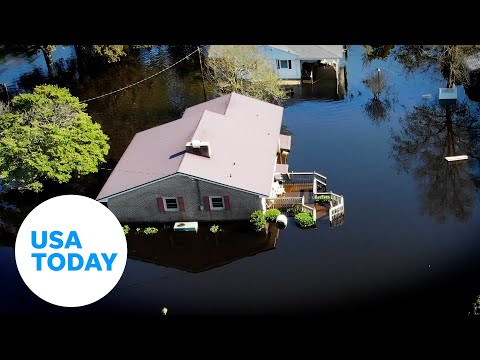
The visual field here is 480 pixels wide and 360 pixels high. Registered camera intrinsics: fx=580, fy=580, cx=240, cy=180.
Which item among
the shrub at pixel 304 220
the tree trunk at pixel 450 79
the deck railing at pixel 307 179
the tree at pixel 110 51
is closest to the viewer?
the shrub at pixel 304 220

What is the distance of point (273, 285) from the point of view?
22.9 meters

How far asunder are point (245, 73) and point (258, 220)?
1583 centimetres

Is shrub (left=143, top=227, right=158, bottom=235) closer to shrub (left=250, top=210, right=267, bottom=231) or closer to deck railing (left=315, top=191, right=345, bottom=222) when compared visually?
shrub (left=250, top=210, right=267, bottom=231)

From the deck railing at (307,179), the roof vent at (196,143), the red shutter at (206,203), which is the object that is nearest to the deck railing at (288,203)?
the deck railing at (307,179)

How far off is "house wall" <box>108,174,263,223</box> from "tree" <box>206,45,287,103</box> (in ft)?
43.0

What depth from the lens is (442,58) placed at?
122ft

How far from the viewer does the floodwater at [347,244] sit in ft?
72.9

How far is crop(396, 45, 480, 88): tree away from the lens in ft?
120

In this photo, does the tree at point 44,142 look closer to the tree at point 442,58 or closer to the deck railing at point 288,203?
the deck railing at point 288,203

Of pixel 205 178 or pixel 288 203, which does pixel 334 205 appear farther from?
pixel 205 178

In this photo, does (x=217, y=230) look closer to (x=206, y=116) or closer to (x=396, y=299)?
(x=206, y=116)

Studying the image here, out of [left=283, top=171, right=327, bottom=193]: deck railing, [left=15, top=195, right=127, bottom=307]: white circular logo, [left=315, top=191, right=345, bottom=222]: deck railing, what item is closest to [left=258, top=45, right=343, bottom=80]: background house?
[left=283, top=171, right=327, bottom=193]: deck railing

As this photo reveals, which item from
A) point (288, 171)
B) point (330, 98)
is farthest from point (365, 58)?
point (288, 171)

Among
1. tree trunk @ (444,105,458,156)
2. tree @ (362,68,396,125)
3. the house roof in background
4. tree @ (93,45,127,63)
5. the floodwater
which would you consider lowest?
the floodwater
